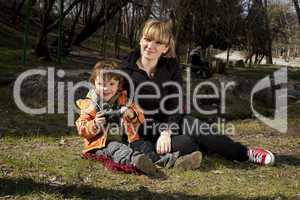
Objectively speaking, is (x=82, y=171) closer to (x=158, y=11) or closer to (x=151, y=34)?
(x=151, y=34)

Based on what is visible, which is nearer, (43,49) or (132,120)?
(132,120)

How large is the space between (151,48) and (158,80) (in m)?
0.33

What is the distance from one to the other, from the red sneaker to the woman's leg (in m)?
0.05

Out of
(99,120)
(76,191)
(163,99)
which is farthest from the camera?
(163,99)

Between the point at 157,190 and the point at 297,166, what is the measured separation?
188cm

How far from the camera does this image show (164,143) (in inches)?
193

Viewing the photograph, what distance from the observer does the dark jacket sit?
5176 millimetres

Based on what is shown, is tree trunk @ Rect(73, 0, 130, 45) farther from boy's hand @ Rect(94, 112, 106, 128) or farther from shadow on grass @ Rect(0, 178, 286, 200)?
shadow on grass @ Rect(0, 178, 286, 200)

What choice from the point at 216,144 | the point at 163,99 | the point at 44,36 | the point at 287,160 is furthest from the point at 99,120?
the point at 44,36

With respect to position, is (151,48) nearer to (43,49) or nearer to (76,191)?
(76,191)

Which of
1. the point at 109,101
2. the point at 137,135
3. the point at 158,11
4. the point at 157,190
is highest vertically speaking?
the point at 158,11

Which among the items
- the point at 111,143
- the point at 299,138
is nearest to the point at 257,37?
the point at 299,138

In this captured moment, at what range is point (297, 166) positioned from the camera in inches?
213

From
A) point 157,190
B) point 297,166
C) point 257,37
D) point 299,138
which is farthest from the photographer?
point 257,37
